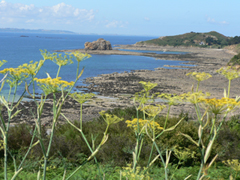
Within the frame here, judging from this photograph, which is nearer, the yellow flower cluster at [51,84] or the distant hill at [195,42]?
the yellow flower cluster at [51,84]

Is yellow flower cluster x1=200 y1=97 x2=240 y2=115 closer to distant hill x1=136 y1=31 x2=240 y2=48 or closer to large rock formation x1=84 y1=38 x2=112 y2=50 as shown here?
large rock formation x1=84 y1=38 x2=112 y2=50

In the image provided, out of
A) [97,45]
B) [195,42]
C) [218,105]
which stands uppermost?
[195,42]

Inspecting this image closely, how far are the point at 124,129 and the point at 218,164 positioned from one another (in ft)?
7.90

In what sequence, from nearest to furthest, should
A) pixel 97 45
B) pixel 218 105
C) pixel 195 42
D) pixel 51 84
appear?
pixel 218 105 < pixel 51 84 < pixel 97 45 < pixel 195 42

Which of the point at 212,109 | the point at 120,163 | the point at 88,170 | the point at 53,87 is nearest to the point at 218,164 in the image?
the point at 120,163

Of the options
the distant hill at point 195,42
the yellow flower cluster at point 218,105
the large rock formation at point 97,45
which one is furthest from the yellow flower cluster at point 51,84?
the distant hill at point 195,42

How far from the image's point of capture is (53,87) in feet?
6.06

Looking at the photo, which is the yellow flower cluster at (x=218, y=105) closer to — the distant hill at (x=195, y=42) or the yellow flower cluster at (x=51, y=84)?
the yellow flower cluster at (x=51, y=84)

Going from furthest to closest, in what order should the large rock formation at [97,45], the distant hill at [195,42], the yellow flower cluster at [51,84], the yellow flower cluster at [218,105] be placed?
the distant hill at [195,42]
the large rock formation at [97,45]
the yellow flower cluster at [51,84]
the yellow flower cluster at [218,105]

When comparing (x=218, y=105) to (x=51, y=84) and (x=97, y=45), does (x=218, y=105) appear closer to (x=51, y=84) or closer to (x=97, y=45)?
(x=51, y=84)

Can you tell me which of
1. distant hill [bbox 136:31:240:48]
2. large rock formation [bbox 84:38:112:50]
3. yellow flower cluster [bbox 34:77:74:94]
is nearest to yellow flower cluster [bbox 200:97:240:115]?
yellow flower cluster [bbox 34:77:74:94]

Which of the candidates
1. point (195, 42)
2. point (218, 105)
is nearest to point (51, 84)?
point (218, 105)

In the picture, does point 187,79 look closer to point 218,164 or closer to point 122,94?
point 122,94

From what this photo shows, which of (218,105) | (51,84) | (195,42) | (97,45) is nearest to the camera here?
(218,105)
